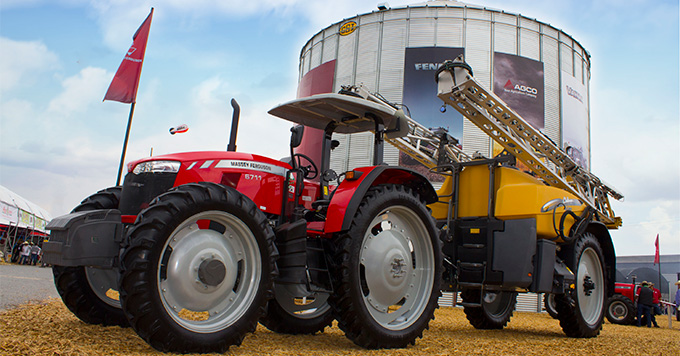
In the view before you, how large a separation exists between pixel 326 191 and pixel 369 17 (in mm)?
16641

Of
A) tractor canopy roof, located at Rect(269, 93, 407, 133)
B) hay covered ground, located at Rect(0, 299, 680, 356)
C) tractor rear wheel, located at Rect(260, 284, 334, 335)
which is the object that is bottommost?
hay covered ground, located at Rect(0, 299, 680, 356)

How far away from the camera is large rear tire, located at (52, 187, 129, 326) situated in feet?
13.6

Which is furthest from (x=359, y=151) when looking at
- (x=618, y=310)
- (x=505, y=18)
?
(x=618, y=310)

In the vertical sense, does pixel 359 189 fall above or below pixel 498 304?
above

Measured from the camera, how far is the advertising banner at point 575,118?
19.0 m

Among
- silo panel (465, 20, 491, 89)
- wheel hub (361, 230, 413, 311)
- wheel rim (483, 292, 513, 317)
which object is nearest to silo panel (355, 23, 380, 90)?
silo panel (465, 20, 491, 89)

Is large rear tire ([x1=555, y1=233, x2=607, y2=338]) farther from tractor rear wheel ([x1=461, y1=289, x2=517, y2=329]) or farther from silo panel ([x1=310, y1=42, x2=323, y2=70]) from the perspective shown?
silo panel ([x1=310, y1=42, x2=323, y2=70])

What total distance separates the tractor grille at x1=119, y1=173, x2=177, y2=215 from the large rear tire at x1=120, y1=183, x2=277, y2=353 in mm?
525

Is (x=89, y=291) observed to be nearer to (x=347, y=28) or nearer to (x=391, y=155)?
(x=391, y=155)

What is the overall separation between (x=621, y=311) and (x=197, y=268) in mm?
13405

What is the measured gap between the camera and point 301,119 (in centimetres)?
480

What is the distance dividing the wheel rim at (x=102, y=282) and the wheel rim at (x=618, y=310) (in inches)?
514

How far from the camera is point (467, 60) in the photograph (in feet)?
60.2

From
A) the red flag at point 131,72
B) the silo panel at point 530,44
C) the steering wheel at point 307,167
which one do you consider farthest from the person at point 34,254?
the steering wheel at point 307,167
